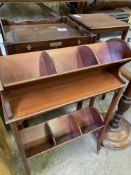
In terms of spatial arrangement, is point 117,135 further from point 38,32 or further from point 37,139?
point 38,32

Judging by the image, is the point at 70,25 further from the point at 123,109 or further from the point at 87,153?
the point at 87,153

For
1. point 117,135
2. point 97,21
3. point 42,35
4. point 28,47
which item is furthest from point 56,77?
point 97,21

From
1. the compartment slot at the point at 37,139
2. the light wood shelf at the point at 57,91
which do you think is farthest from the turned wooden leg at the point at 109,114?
the compartment slot at the point at 37,139

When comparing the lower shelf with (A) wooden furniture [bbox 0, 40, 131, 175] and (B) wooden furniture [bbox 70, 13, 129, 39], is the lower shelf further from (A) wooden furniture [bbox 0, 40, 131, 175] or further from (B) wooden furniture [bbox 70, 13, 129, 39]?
(B) wooden furniture [bbox 70, 13, 129, 39]

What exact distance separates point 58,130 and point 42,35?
0.77m

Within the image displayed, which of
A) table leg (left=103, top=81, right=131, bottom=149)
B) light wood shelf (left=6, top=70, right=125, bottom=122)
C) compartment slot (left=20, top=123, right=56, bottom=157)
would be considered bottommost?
table leg (left=103, top=81, right=131, bottom=149)

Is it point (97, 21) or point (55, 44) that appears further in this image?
point (97, 21)

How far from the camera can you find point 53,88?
87 cm

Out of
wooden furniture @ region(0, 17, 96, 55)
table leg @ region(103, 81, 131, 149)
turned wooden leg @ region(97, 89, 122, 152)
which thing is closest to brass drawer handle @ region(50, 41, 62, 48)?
wooden furniture @ region(0, 17, 96, 55)

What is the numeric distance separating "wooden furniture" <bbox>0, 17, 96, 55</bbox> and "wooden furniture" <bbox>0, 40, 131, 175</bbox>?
12.4 inches

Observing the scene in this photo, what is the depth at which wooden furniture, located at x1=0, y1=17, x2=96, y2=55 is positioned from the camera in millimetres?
1178

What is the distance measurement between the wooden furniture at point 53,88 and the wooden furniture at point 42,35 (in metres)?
0.32

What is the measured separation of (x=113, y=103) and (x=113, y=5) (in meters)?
2.97

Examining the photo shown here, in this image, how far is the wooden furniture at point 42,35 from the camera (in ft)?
3.86
